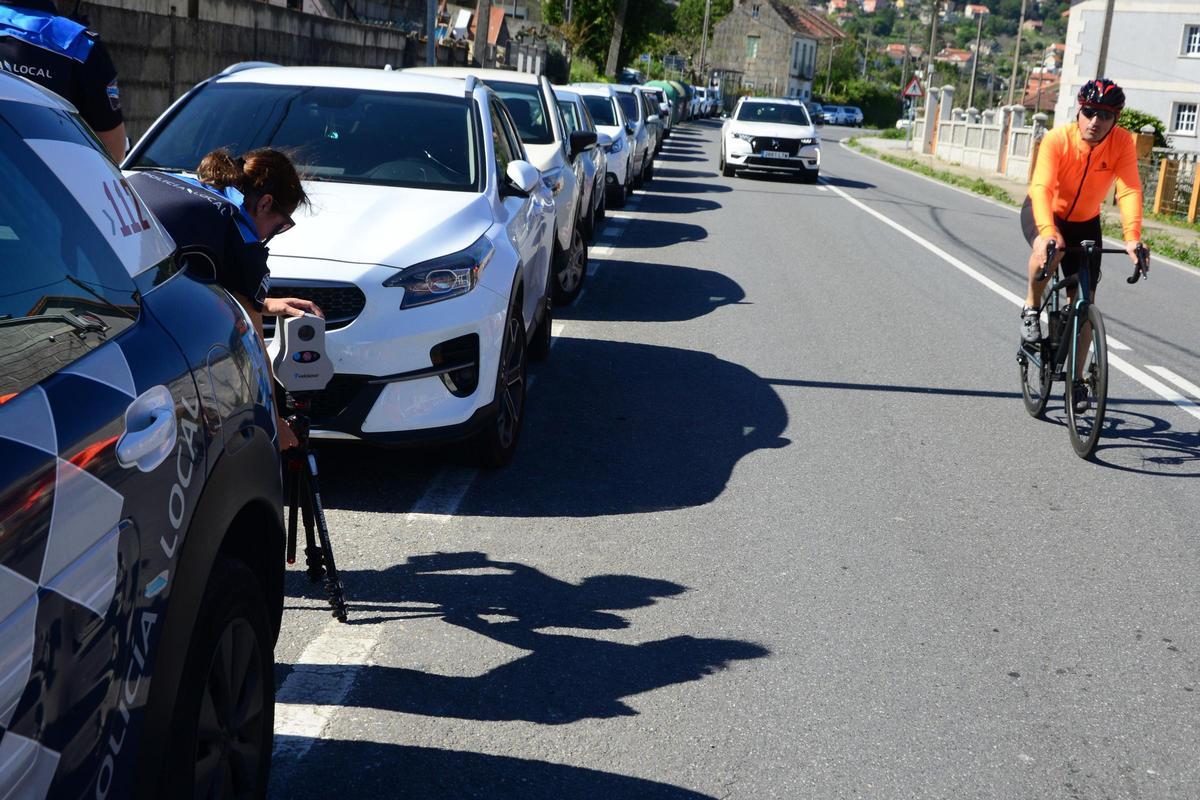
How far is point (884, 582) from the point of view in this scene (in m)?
5.38

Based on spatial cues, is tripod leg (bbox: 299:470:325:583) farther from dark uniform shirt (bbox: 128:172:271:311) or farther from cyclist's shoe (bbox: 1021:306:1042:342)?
cyclist's shoe (bbox: 1021:306:1042:342)

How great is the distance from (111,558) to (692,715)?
231 cm

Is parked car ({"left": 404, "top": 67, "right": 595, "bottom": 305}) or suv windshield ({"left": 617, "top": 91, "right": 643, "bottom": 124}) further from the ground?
suv windshield ({"left": 617, "top": 91, "right": 643, "bottom": 124})

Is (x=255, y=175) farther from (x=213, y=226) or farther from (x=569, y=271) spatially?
(x=569, y=271)

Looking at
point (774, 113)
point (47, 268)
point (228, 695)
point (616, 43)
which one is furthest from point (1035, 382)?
point (616, 43)

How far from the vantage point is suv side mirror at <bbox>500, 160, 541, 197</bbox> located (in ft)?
24.7

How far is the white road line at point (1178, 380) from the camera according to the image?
9531 mm

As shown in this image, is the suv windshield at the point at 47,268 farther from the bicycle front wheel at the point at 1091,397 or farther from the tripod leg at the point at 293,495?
the bicycle front wheel at the point at 1091,397

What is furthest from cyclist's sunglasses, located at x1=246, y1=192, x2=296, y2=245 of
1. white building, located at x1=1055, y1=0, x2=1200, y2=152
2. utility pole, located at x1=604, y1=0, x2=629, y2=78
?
white building, located at x1=1055, y1=0, x2=1200, y2=152

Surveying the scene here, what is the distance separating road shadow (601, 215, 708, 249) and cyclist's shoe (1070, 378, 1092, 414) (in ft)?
30.1

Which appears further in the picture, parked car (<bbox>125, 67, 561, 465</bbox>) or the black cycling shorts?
the black cycling shorts

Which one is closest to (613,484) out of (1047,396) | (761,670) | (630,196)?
(761,670)

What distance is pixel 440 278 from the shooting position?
6.09 meters

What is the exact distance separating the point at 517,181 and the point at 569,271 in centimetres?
457
